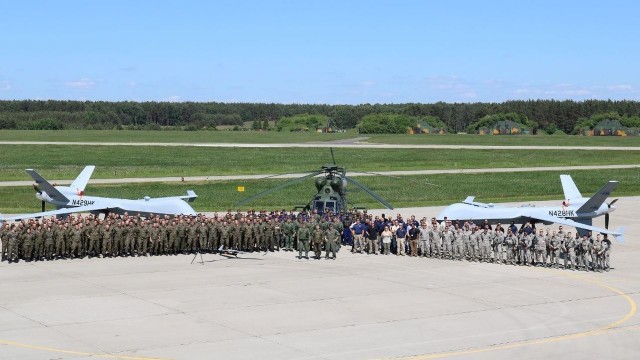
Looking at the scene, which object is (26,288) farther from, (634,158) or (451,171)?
(634,158)

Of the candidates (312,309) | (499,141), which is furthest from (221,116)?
(312,309)

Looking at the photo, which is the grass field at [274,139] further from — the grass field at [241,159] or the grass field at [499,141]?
the grass field at [241,159]

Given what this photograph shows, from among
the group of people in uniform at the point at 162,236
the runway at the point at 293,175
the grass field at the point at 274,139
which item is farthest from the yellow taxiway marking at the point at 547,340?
the grass field at the point at 274,139

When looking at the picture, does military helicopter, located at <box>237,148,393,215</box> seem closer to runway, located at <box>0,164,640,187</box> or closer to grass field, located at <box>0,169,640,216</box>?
grass field, located at <box>0,169,640,216</box>

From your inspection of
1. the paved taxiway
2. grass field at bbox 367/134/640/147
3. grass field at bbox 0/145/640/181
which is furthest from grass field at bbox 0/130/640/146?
the paved taxiway

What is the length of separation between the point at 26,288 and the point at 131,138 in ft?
271

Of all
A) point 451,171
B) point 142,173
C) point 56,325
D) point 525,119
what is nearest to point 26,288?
point 56,325

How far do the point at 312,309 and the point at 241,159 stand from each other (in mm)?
54054

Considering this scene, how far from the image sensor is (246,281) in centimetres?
2238

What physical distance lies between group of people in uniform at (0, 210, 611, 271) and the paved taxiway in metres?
0.57

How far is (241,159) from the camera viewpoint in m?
72.7

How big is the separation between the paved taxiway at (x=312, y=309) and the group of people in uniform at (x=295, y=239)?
0.57 m

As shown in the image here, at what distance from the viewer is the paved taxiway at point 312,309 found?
1602 cm

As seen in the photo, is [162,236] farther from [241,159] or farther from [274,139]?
[274,139]
